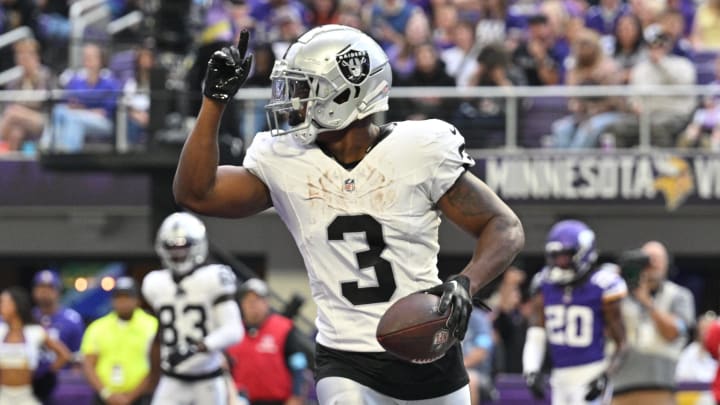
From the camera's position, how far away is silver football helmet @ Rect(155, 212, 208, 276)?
32.2ft

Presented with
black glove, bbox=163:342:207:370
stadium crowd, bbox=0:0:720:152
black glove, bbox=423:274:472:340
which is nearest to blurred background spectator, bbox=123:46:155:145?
stadium crowd, bbox=0:0:720:152

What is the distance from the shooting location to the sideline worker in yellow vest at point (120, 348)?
1115 centimetres

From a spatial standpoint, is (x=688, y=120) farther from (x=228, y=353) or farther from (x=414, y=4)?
(x=228, y=353)

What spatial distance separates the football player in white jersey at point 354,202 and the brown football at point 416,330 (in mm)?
223

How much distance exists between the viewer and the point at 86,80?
13.3 metres

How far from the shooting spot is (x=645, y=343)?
9.98m

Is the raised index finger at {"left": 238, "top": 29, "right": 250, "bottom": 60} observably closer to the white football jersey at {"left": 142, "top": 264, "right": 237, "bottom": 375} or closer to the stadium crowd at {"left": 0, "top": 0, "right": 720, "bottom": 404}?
the white football jersey at {"left": 142, "top": 264, "right": 237, "bottom": 375}

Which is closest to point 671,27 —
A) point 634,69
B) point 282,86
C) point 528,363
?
point 634,69

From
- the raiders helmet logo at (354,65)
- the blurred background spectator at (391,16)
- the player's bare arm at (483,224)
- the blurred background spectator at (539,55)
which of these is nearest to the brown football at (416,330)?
the player's bare arm at (483,224)

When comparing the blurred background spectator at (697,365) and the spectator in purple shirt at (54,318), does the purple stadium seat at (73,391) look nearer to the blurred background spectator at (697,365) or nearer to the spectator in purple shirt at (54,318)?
the spectator in purple shirt at (54,318)

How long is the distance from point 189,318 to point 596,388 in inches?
→ 102

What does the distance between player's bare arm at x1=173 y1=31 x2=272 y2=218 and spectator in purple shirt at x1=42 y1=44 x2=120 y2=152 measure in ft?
23.9

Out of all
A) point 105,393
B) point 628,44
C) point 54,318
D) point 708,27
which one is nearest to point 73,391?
point 54,318

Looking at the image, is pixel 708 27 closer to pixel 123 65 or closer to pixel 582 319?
pixel 582 319
